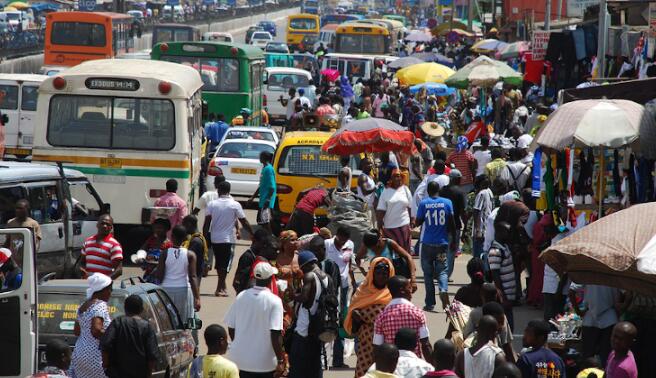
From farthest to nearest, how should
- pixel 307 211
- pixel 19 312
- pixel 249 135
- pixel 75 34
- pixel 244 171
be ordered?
pixel 75 34 < pixel 249 135 < pixel 244 171 < pixel 307 211 < pixel 19 312

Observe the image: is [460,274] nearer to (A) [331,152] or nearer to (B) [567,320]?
(A) [331,152]

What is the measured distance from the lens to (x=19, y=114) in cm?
2594

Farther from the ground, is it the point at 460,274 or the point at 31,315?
the point at 31,315

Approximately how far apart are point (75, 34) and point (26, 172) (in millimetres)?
28218

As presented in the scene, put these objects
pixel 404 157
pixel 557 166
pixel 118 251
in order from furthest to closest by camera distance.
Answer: pixel 404 157 < pixel 557 166 < pixel 118 251

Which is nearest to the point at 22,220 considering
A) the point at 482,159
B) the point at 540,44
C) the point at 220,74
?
the point at 482,159

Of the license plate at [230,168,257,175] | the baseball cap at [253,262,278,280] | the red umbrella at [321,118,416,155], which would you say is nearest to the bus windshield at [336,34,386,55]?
the license plate at [230,168,257,175]

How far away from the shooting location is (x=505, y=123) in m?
30.6

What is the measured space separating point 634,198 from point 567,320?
2043mm

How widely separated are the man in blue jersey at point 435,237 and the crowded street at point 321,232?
23 millimetres

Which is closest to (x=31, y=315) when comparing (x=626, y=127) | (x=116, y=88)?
(x=626, y=127)

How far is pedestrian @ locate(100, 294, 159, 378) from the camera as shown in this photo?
9312mm

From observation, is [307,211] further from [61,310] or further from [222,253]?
[61,310]

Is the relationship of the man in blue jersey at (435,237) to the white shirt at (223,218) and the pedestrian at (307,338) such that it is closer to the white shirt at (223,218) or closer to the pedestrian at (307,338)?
the white shirt at (223,218)
